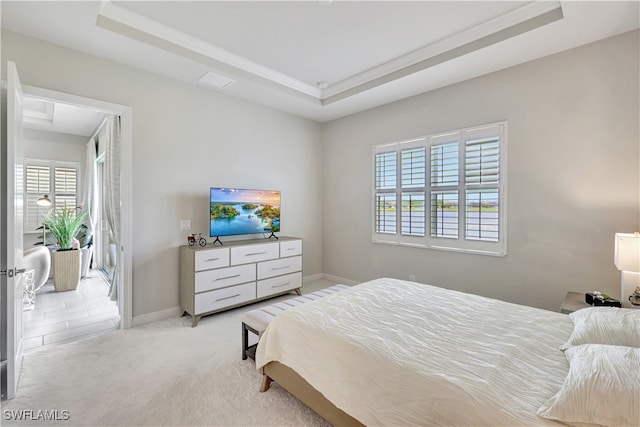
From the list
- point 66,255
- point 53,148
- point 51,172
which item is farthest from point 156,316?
point 53,148

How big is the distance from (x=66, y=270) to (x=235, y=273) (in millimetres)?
3001

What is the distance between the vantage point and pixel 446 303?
2.18 m

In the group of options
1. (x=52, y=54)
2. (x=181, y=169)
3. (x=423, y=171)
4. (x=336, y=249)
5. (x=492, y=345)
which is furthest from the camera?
(x=336, y=249)

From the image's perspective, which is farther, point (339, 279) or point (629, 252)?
point (339, 279)

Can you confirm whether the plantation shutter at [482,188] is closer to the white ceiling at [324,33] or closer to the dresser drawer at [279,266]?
the white ceiling at [324,33]

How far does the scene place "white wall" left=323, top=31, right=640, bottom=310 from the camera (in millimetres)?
2537

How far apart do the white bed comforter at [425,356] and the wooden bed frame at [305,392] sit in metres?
0.08

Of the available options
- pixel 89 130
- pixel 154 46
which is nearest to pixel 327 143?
pixel 154 46

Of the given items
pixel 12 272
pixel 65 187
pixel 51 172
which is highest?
pixel 51 172

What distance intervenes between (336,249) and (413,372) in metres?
3.70

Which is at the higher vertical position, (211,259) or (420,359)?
(211,259)

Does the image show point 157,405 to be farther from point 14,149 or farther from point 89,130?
point 89,130

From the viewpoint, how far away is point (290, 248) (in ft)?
13.7

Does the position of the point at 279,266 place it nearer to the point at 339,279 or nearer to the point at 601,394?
the point at 339,279
